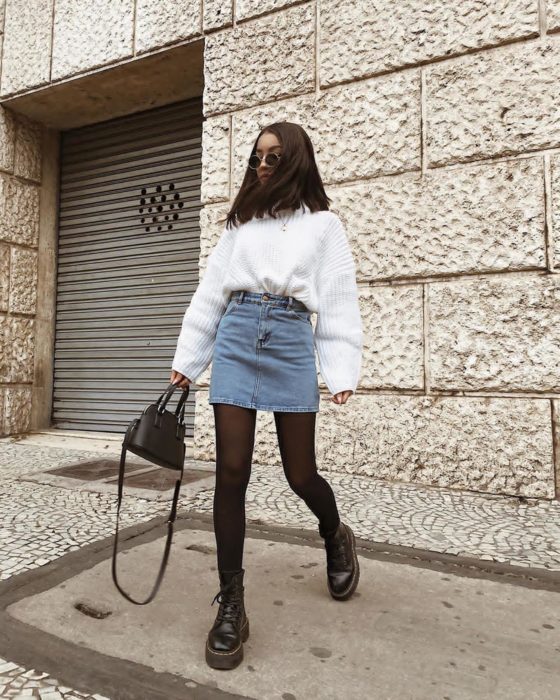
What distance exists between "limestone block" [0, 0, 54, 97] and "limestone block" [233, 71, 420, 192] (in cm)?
291

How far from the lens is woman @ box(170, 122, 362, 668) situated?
5.54ft

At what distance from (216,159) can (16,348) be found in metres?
3.08

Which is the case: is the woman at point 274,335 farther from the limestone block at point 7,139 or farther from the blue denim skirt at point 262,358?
the limestone block at point 7,139

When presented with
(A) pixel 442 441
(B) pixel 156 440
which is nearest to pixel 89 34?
(A) pixel 442 441

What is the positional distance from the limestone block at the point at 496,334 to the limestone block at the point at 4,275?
4.40m

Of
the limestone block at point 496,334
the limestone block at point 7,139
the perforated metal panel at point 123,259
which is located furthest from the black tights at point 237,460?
the limestone block at point 7,139

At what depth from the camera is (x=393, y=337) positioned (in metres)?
3.67

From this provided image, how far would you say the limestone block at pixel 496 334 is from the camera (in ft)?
10.7

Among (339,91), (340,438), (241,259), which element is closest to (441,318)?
(340,438)

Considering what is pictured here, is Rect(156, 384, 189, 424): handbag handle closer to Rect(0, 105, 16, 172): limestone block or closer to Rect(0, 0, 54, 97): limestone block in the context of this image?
Rect(0, 0, 54, 97): limestone block

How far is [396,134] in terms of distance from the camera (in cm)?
373

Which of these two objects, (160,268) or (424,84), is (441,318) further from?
(160,268)

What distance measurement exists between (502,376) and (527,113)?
5.39 feet

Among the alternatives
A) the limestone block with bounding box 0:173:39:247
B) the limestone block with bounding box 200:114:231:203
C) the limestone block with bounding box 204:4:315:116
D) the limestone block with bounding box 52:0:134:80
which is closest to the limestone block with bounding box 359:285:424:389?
the limestone block with bounding box 200:114:231:203
